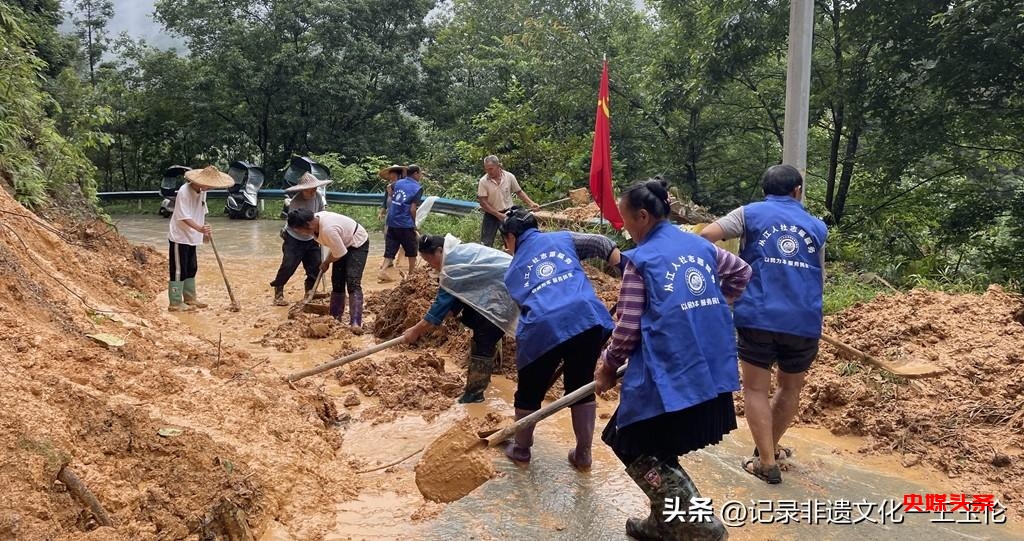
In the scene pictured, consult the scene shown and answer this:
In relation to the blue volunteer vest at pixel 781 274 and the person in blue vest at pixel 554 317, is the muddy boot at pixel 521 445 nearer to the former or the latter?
the person in blue vest at pixel 554 317

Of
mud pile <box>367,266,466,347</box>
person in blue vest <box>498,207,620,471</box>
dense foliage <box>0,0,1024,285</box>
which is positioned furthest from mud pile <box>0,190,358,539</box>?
dense foliage <box>0,0,1024,285</box>

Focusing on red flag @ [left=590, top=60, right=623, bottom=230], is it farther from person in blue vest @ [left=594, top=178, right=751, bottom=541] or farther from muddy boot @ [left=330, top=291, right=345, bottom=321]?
person in blue vest @ [left=594, top=178, right=751, bottom=541]

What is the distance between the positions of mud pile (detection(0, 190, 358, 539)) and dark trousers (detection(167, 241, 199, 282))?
86.0 inches

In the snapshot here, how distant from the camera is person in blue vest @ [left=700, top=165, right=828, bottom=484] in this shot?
378 cm

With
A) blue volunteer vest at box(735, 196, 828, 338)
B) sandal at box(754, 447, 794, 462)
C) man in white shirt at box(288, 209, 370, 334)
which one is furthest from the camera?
man in white shirt at box(288, 209, 370, 334)

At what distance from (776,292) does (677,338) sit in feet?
3.61

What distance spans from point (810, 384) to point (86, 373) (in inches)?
186

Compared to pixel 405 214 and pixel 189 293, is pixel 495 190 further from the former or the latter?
pixel 189 293

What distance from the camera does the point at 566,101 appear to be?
15.4 metres

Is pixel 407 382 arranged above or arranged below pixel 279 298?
above

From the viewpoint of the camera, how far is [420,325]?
4.79 m

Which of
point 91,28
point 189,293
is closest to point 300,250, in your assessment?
point 189,293

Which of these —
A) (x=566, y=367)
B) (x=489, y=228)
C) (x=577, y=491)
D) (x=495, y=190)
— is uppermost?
(x=495, y=190)

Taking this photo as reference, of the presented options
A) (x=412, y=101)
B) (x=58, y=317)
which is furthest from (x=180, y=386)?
(x=412, y=101)
